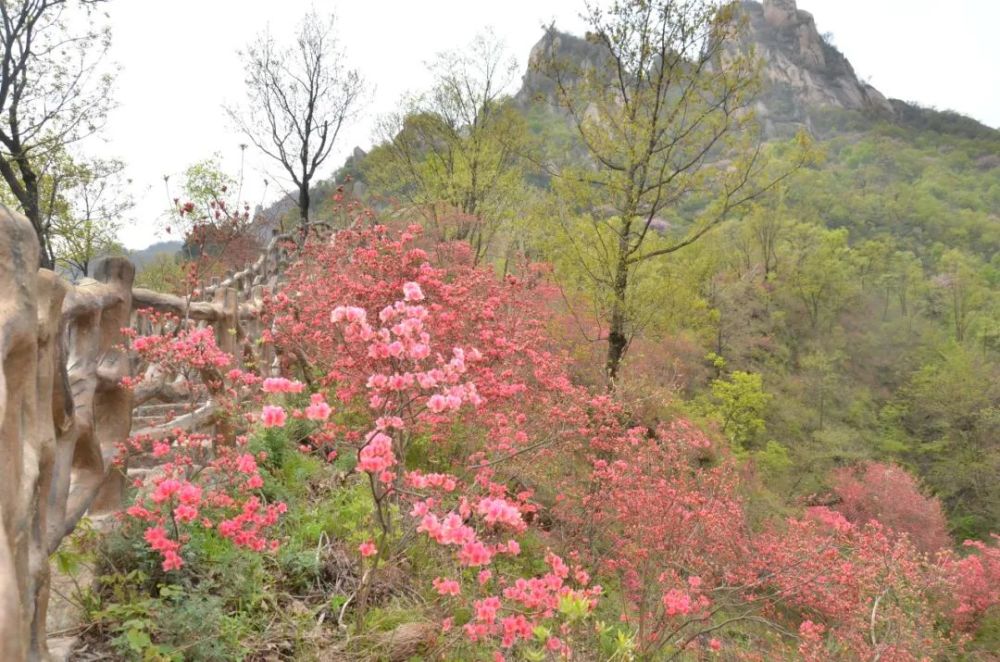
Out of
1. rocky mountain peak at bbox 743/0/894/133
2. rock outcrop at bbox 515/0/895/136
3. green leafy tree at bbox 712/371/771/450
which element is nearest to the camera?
green leafy tree at bbox 712/371/771/450

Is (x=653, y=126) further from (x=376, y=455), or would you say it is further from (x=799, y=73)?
(x=799, y=73)

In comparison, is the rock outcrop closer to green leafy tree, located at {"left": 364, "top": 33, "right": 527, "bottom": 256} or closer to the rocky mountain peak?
the rocky mountain peak

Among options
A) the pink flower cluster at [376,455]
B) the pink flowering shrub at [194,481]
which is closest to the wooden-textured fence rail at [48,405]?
the pink flowering shrub at [194,481]

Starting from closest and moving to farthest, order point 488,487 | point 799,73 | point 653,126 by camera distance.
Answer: point 488,487 → point 653,126 → point 799,73

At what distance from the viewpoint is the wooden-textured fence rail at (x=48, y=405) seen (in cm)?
113

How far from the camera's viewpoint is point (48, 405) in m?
1.54

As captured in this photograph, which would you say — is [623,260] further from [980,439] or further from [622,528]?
[980,439]

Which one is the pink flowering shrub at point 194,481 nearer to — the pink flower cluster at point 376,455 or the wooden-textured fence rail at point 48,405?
the wooden-textured fence rail at point 48,405

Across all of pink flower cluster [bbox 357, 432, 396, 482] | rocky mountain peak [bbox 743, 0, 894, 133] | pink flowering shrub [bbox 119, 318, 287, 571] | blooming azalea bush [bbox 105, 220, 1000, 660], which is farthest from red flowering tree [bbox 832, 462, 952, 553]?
rocky mountain peak [bbox 743, 0, 894, 133]

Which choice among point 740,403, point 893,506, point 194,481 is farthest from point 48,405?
point 893,506

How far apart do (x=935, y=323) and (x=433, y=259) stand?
3148 centimetres

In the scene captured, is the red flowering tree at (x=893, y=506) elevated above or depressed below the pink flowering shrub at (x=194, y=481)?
below

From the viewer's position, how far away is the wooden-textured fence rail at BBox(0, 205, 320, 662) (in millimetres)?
1134

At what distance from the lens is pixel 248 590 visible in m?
2.88
